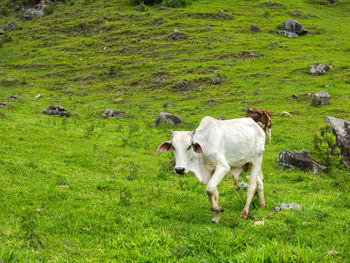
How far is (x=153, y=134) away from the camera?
22.3m

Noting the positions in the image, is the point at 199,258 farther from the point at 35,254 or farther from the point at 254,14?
the point at 254,14

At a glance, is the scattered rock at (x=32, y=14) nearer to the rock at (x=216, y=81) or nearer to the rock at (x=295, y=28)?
the rock at (x=295, y=28)

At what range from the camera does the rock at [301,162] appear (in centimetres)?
1493

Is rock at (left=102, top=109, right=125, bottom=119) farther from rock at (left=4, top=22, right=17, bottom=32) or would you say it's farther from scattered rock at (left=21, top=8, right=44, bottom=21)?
scattered rock at (left=21, top=8, right=44, bottom=21)

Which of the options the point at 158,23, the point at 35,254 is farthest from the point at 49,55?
the point at 35,254

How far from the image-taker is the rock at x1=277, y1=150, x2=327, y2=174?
1493cm

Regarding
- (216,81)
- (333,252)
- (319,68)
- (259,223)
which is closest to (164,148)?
(259,223)

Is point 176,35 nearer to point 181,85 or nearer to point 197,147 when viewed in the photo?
point 181,85

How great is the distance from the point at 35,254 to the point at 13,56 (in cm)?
6220

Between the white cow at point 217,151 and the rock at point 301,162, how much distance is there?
6.93 m

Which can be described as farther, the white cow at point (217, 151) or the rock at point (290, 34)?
the rock at point (290, 34)

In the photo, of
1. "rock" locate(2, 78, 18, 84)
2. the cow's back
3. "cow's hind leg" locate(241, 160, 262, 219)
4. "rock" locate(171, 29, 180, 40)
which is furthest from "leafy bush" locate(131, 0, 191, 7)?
"cow's hind leg" locate(241, 160, 262, 219)

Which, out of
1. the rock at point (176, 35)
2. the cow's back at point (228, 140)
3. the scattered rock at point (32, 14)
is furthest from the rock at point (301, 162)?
the scattered rock at point (32, 14)

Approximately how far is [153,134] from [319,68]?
25401mm
